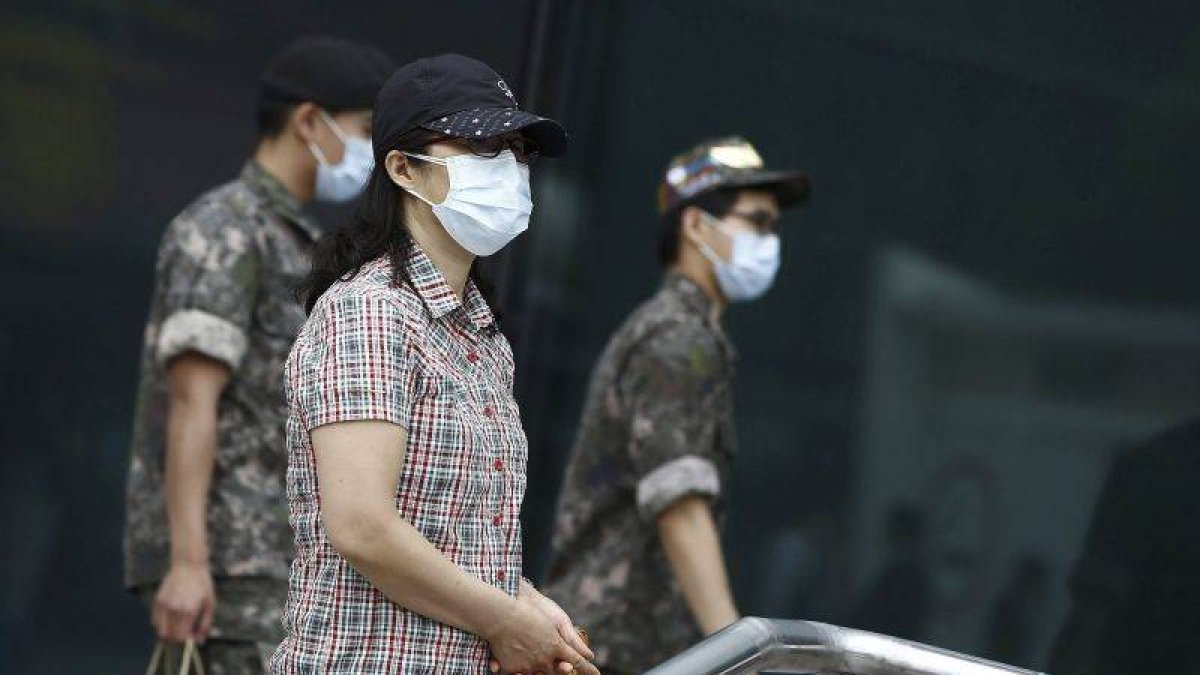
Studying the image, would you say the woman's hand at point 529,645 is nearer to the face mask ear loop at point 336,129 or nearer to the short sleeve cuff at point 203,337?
the short sleeve cuff at point 203,337

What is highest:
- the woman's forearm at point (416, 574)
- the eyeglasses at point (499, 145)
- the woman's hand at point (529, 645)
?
the eyeglasses at point (499, 145)

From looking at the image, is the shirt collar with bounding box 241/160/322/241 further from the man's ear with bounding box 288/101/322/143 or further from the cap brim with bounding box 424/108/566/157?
the cap brim with bounding box 424/108/566/157

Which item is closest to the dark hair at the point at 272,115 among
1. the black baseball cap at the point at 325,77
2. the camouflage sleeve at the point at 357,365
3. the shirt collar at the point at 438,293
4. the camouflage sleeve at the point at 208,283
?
the black baseball cap at the point at 325,77

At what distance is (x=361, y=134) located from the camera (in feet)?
14.5

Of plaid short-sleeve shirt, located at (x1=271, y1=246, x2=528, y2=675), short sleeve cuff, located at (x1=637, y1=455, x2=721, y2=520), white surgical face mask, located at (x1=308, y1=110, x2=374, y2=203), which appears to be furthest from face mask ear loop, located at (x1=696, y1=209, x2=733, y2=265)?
plaid short-sleeve shirt, located at (x1=271, y1=246, x2=528, y2=675)

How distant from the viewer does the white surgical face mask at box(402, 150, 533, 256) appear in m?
2.91

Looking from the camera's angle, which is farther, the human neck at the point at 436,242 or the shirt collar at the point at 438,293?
the human neck at the point at 436,242

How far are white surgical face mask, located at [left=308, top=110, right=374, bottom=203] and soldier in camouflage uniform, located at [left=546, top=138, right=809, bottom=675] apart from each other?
0.66 metres

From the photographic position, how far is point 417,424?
2701mm

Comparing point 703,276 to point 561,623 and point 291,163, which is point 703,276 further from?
point 561,623

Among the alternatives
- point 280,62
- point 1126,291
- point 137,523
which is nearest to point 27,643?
point 137,523

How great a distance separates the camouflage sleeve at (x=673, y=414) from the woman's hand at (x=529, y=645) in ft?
5.21

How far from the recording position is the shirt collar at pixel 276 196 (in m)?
4.27

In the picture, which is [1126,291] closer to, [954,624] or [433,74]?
[954,624]
